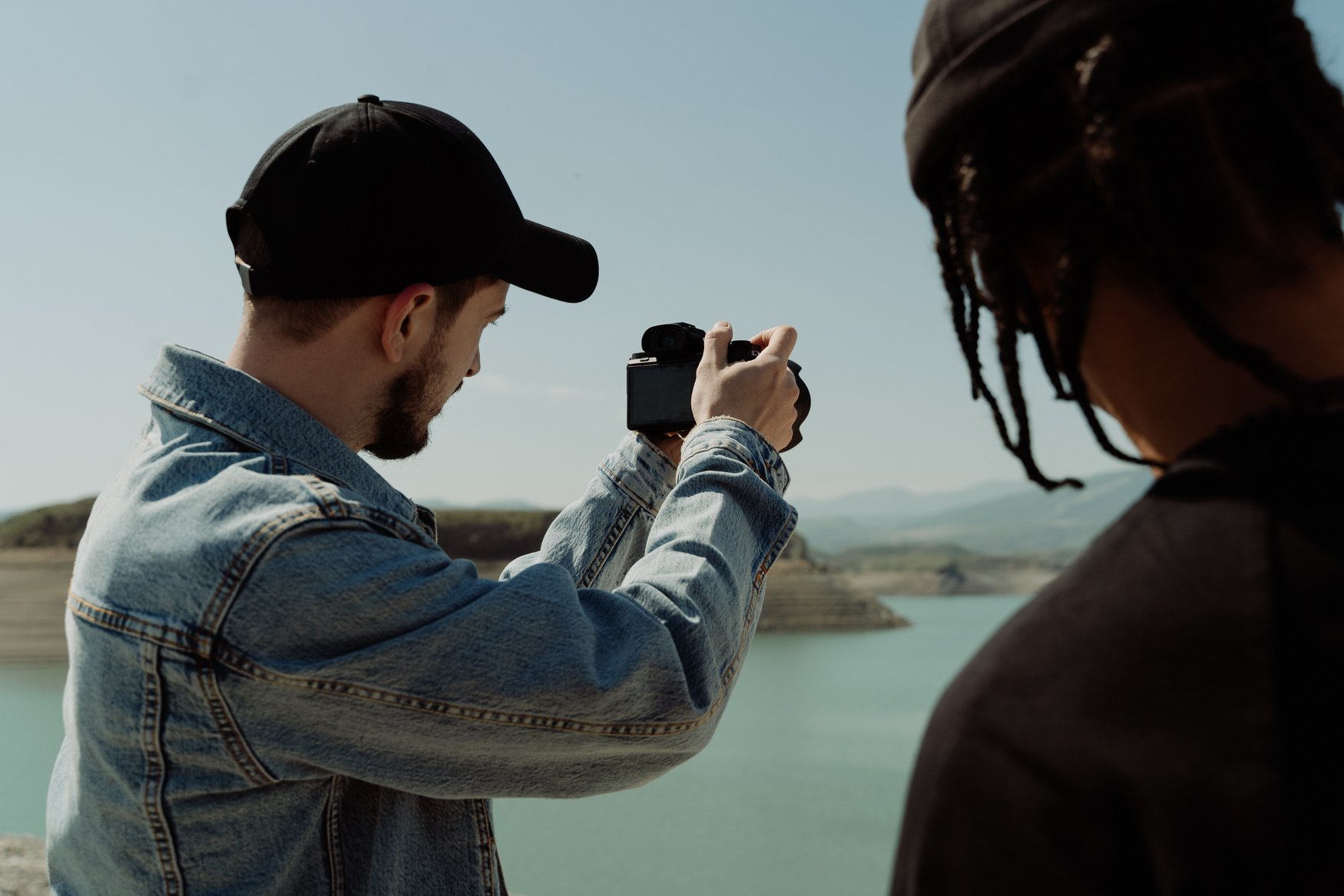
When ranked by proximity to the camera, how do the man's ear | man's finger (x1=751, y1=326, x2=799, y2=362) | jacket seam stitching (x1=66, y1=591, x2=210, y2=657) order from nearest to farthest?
1. jacket seam stitching (x1=66, y1=591, x2=210, y2=657)
2. the man's ear
3. man's finger (x1=751, y1=326, x2=799, y2=362)

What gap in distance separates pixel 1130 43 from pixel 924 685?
1983 cm

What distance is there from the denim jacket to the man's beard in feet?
0.28

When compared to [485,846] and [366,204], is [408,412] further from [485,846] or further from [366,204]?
[485,846]

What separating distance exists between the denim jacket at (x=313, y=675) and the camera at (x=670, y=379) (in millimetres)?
405

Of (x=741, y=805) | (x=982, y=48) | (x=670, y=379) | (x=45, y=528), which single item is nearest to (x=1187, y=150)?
(x=982, y=48)

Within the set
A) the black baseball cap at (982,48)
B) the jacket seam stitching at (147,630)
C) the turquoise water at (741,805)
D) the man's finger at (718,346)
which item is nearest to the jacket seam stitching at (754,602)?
the man's finger at (718,346)

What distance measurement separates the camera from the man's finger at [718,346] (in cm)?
142

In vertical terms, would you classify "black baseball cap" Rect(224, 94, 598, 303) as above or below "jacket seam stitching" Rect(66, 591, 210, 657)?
above

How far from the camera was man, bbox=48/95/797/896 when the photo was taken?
0.95 m

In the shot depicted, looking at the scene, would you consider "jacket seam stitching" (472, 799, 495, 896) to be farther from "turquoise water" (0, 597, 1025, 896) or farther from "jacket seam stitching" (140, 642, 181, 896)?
"turquoise water" (0, 597, 1025, 896)

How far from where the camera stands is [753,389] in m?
1.37

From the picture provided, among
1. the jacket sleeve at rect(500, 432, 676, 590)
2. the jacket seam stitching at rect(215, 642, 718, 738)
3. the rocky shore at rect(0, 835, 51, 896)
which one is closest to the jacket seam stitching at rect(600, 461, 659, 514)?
the jacket sleeve at rect(500, 432, 676, 590)

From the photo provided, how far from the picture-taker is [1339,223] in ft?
1.92

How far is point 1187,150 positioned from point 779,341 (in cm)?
86
